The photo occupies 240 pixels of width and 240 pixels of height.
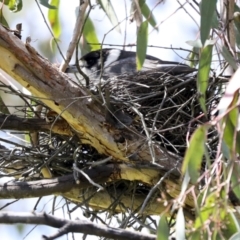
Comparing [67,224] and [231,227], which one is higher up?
[67,224]

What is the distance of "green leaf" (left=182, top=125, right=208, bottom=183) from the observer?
1.18 m

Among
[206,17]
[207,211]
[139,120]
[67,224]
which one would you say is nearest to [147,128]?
[139,120]

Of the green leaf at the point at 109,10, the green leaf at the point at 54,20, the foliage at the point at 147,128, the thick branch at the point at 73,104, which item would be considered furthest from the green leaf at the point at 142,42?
the green leaf at the point at 54,20

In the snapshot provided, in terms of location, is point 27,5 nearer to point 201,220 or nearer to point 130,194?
point 130,194

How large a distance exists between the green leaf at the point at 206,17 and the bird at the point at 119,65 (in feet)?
1.96

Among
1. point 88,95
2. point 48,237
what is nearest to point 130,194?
point 88,95

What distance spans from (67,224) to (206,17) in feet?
2.46

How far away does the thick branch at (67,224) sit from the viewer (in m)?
0.96

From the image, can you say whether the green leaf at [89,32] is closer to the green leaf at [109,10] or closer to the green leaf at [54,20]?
the green leaf at [54,20]

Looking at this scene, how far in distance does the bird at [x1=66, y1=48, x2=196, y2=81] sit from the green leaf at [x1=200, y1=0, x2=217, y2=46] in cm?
60

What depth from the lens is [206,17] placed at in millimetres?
1579

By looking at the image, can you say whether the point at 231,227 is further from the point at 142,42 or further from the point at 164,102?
the point at 164,102

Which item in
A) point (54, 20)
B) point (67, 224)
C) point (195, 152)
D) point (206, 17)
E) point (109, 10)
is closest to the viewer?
point (67, 224)

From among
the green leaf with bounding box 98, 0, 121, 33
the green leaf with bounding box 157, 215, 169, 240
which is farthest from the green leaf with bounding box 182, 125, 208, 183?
the green leaf with bounding box 98, 0, 121, 33
